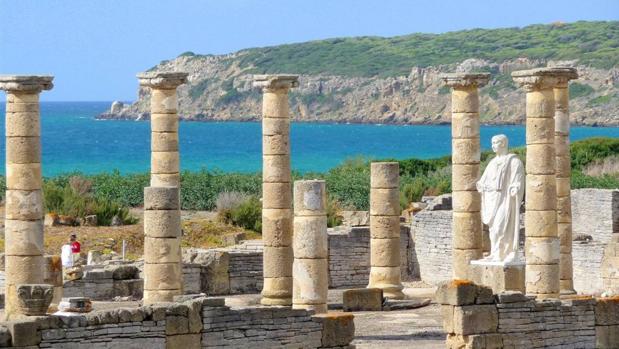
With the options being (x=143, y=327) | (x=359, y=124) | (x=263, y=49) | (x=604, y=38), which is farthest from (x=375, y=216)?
(x=263, y=49)

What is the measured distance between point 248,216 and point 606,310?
1598 centimetres

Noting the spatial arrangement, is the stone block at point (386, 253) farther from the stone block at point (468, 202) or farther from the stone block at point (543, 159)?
the stone block at point (543, 159)

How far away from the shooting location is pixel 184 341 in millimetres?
22781

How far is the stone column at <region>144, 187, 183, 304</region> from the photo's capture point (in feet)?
85.9

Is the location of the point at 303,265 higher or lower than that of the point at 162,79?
lower

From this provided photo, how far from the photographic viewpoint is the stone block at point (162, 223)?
2625 centimetres

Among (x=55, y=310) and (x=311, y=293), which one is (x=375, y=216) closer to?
(x=311, y=293)

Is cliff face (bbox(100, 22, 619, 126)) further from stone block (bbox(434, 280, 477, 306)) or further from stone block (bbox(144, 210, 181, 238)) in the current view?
stone block (bbox(434, 280, 477, 306))

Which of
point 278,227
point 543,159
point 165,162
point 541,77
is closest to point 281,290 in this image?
point 278,227

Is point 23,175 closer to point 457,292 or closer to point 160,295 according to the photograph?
point 160,295

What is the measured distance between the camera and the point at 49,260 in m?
27.7

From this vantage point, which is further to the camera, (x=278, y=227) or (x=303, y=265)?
(x=278, y=227)

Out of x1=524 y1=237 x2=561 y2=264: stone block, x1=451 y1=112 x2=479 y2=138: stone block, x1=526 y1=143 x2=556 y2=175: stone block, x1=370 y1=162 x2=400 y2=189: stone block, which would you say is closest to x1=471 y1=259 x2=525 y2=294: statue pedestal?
x1=524 y1=237 x2=561 y2=264: stone block

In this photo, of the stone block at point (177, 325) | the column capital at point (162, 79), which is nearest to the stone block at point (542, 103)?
the column capital at point (162, 79)
